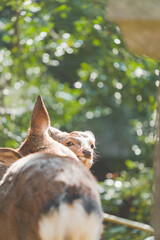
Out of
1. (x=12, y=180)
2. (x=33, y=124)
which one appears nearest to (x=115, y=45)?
(x=33, y=124)

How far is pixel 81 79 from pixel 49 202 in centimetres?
528

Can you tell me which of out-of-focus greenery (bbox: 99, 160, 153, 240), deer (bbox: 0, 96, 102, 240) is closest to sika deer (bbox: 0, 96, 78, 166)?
deer (bbox: 0, 96, 102, 240)

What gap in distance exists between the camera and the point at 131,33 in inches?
83.0

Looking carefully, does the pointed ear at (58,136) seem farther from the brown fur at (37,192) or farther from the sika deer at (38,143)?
the brown fur at (37,192)

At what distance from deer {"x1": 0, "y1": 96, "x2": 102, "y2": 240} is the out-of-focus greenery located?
4.39 metres

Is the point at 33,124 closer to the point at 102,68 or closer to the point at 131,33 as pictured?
the point at 131,33

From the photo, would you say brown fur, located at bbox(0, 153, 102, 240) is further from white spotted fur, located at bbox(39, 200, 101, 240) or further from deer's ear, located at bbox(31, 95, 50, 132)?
deer's ear, located at bbox(31, 95, 50, 132)

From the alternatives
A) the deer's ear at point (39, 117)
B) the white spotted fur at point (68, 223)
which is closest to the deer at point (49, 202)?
the white spotted fur at point (68, 223)

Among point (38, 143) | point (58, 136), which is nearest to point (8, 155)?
point (38, 143)

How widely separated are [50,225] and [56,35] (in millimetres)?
5252

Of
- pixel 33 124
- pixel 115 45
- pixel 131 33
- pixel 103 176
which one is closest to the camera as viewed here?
pixel 131 33

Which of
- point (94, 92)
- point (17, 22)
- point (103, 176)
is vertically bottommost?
point (103, 176)

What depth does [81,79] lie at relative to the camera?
7410mm

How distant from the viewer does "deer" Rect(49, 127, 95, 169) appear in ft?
12.7
